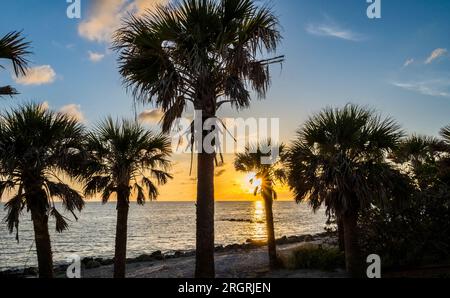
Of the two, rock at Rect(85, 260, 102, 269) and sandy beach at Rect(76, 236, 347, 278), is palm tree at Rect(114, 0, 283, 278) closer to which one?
sandy beach at Rect(76, 236, 347, 278)

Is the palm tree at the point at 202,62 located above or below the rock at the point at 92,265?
above

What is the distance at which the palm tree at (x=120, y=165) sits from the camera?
1536cm

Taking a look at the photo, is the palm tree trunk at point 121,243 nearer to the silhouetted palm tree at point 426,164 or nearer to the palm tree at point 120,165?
the palm tree at point 120,165

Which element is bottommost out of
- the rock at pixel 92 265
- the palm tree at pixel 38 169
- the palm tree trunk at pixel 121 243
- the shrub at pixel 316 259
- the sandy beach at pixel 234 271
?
the rock at pixel 92 265

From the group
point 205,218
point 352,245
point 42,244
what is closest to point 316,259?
point 352,245

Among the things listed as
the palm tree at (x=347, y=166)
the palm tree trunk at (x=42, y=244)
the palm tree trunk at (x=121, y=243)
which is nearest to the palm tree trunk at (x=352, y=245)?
the palm tree at (x=347, y=166)

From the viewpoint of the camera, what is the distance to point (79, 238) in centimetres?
6644

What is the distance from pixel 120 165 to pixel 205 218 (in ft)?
22.6

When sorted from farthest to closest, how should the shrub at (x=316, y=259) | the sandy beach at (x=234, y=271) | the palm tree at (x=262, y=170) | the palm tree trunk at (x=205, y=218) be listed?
the palm tree at (x=262, y=170) → the sandy beach at (x=234, y=271) → the shrub at (x=316, y=259) → the palm tree trunk at (x=205, y=218)

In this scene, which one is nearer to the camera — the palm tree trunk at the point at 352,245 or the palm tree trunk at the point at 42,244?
the palm tree trunk at the point at 42,244

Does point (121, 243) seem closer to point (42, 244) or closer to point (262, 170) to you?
point (42, 244)

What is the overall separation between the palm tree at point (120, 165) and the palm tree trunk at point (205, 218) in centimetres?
629

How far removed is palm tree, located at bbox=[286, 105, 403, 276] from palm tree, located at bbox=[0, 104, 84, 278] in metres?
7.86

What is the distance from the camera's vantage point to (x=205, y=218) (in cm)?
983
